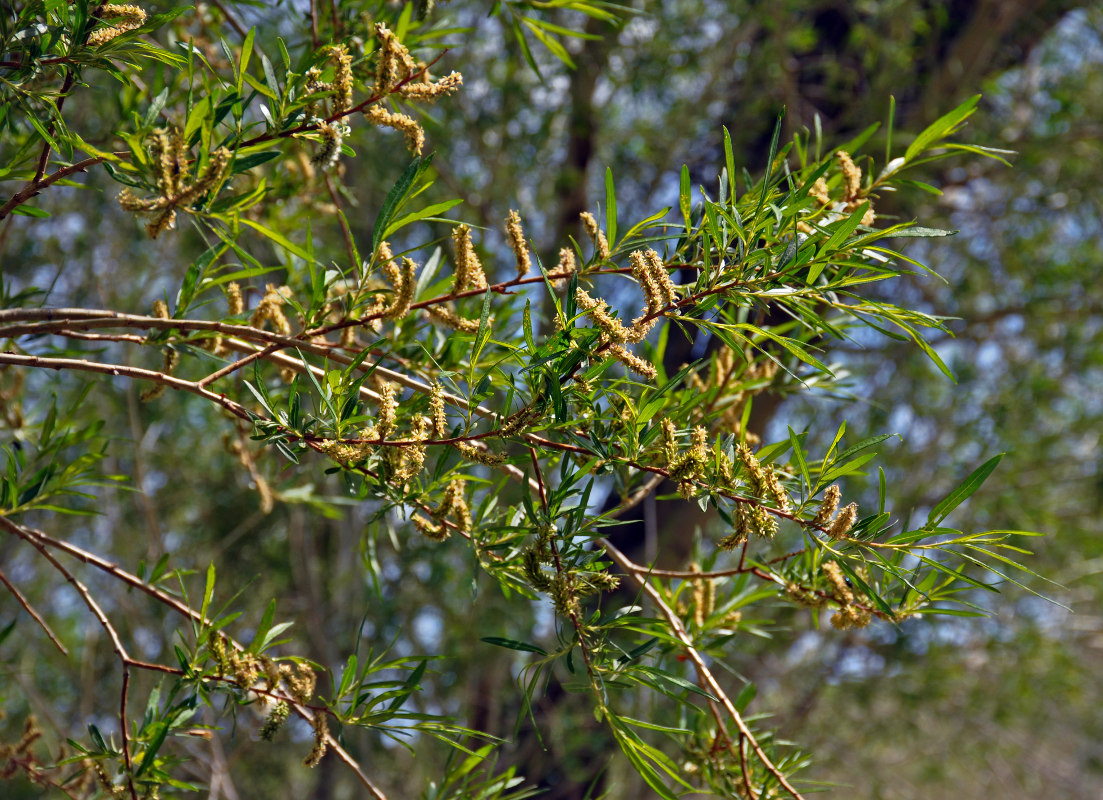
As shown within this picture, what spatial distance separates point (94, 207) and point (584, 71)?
6.66 feet

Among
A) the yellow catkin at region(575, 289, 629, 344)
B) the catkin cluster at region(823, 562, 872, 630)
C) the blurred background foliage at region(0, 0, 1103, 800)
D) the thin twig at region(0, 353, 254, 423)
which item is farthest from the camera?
the blurred background foliage at region(0, 0, 1103, 800)

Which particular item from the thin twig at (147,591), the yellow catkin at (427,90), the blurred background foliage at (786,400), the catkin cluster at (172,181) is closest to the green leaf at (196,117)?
the catkin cluster at (172,181)

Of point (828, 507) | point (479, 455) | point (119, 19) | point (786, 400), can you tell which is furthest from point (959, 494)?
point (786, 400)

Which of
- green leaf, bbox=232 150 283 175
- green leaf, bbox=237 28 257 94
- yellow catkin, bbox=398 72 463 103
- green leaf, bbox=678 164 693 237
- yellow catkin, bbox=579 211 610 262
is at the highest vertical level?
green leaf, bbox=237 28 257 94

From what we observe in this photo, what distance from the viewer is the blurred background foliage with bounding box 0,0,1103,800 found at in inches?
122

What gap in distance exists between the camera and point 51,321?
1105mm

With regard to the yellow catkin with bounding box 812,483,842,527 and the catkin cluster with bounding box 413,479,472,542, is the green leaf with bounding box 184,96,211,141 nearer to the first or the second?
the catkin cluster with bounding box 413,479,472,542

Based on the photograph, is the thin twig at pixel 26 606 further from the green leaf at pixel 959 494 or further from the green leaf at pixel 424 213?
the green leaf at pixel 959 494

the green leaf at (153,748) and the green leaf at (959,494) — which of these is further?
the green leaf at (153,748)

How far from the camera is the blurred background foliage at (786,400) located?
310 cm

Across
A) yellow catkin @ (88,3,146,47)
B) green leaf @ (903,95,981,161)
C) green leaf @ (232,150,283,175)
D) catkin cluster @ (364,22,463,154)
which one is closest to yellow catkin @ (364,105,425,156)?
catkin cluster @ (364,22,463,154)

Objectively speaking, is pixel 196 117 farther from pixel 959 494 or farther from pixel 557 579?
pixel 959 494

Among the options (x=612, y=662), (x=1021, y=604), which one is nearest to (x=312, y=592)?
(x=612, y=662)

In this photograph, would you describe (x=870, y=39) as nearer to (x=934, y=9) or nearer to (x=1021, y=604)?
(x=934, y=9)
